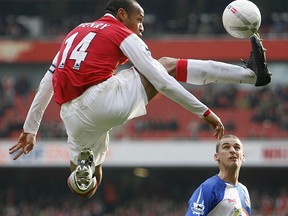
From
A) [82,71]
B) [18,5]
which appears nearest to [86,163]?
[82,71]

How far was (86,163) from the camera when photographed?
25.1 feet

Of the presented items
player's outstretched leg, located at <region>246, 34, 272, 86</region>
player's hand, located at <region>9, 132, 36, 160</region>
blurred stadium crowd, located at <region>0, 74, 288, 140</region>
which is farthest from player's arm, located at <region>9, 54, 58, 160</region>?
blurred stadium crowd, located at <region>0, 74, 288, 140</region>

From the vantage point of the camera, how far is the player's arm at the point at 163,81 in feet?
23.7

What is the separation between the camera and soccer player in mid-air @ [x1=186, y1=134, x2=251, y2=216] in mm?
7781

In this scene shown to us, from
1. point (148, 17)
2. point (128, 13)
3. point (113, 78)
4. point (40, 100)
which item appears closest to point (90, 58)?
point (113, 78)

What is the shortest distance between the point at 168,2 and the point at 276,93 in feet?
17.7

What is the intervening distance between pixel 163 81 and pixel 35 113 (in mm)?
1433

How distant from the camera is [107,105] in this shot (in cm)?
739

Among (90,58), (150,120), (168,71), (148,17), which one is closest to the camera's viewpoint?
(90,58)

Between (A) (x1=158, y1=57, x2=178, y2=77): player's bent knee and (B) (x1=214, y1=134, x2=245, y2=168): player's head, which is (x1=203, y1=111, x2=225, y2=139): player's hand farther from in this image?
(B) (x1=214, y1=134, x2=245, y2=168): player's head

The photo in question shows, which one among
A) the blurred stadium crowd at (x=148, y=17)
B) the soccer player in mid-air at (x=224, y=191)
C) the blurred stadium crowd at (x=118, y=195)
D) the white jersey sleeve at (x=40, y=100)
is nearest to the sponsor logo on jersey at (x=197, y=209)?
the soccer player in mid-air at (x=224, y=191)

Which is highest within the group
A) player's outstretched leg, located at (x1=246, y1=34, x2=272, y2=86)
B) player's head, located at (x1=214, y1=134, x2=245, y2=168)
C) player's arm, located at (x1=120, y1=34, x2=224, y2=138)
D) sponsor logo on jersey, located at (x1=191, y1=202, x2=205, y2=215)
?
player's outstretched leg, located at (x1=246, y1=34, x2=272, y2=86)

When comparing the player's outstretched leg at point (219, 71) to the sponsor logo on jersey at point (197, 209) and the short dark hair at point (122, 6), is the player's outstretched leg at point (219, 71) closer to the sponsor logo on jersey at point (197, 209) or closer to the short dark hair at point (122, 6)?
the short dark hair at point (122, 6)

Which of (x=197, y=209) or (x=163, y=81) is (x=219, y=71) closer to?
(x=163, y=81)
